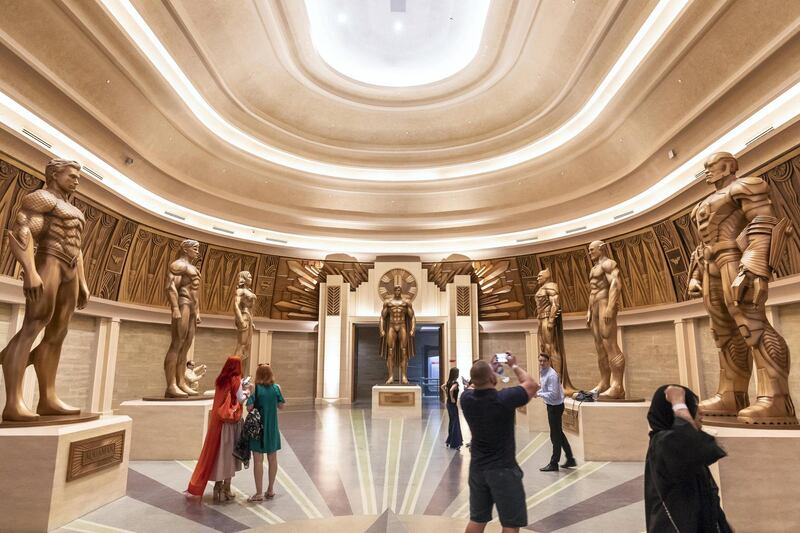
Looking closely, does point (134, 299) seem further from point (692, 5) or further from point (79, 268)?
point (692, 5)

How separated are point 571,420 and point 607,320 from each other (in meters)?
1.69

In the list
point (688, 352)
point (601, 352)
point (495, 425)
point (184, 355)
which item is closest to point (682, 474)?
point (495, 425)

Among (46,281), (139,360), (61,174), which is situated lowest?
(139,360)

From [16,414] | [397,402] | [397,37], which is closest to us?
[16,414]

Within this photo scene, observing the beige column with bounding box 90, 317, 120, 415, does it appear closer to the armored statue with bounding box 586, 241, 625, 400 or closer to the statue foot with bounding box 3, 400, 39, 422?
the statue foot with bounding box 3, 400, 39, 422

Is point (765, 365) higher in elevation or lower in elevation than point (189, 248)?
lower

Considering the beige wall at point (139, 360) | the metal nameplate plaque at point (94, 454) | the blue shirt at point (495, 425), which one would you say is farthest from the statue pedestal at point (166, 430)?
the beige wall at point (139, 360)

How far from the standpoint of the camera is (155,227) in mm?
11578

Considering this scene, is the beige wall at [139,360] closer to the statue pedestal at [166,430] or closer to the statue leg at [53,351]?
the statue pedestal at [166,430]

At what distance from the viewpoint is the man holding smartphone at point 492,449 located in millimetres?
2705

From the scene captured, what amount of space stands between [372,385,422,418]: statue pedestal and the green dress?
6.86 metres

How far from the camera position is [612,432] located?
6484 mm

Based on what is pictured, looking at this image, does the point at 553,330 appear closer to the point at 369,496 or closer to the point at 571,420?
the point at 571,420

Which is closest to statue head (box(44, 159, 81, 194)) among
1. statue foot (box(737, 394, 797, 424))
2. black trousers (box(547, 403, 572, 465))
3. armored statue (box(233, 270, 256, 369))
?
armored statue (box(233, 270, 256, 369))
